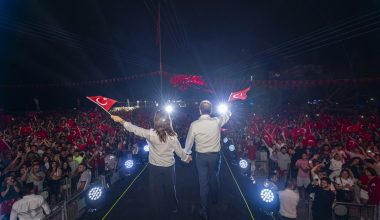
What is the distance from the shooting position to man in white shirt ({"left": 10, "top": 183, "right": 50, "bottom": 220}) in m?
6.33

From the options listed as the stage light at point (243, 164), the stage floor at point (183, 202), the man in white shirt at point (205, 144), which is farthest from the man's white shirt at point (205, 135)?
the stage light at point (243, 164)

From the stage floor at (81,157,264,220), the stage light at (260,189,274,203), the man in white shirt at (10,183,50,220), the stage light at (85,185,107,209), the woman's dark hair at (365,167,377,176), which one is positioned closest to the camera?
the man in white shirt at (10,183,50,220)

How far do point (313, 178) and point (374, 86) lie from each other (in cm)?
4011

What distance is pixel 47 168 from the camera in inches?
375

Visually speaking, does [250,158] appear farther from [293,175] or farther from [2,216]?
[2,216]

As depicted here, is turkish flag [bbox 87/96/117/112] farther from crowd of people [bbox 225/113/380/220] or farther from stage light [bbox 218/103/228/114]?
crowd of people [bbox 225/113/380/220]

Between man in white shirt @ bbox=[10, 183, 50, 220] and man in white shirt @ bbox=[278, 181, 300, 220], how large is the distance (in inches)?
233

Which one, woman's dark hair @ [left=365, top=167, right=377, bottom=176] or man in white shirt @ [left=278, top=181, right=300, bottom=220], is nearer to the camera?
man in white shirt @ [left=278, top=181, right=300, bottom=220]

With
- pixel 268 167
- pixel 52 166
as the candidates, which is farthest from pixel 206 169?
pixel 268 167

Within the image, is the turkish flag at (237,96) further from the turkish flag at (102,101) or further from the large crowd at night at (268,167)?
the large crowd at night at (268,167)

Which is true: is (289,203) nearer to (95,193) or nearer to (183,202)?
(183,202)

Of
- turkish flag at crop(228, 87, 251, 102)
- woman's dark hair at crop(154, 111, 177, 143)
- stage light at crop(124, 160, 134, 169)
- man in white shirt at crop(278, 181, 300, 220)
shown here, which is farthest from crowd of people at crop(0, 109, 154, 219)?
man in white shirt at crop(278, 181, 300, 220)

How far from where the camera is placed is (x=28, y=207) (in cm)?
635

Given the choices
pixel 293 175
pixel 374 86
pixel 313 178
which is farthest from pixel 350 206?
pixel 374 86
